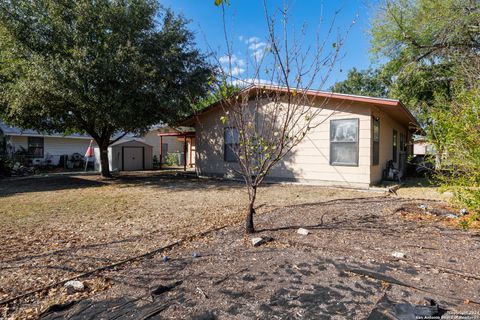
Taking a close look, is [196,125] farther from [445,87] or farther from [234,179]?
[445,87]

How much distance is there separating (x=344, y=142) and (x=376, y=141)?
3.89ft

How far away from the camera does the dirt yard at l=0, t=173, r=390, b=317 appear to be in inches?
120

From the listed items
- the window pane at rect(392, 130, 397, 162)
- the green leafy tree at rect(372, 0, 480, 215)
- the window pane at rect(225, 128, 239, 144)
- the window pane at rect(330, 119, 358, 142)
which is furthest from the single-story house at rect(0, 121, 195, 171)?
the green leafy tree at rect(372, 0, 480, 215)

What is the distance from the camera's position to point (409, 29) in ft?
41.6

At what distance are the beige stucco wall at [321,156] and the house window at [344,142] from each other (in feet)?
0.43

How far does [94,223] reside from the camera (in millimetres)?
5066

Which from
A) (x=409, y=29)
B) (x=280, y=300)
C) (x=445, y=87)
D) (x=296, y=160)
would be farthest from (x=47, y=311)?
(x=445, y=87)

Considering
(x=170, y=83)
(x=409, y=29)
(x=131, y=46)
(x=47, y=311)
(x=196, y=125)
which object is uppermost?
(x=409, y=29)

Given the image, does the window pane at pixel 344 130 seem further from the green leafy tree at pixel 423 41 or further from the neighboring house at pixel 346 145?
the green leafy tree at pixel 423 41

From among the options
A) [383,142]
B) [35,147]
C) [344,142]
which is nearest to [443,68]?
[383,142]

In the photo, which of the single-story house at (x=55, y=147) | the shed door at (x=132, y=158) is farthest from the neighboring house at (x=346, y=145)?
the shed door at (x=132, y=158)

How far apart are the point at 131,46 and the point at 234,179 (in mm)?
6186

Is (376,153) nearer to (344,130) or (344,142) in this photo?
(344,142)

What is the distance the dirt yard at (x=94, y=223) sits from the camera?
10.0 ft
